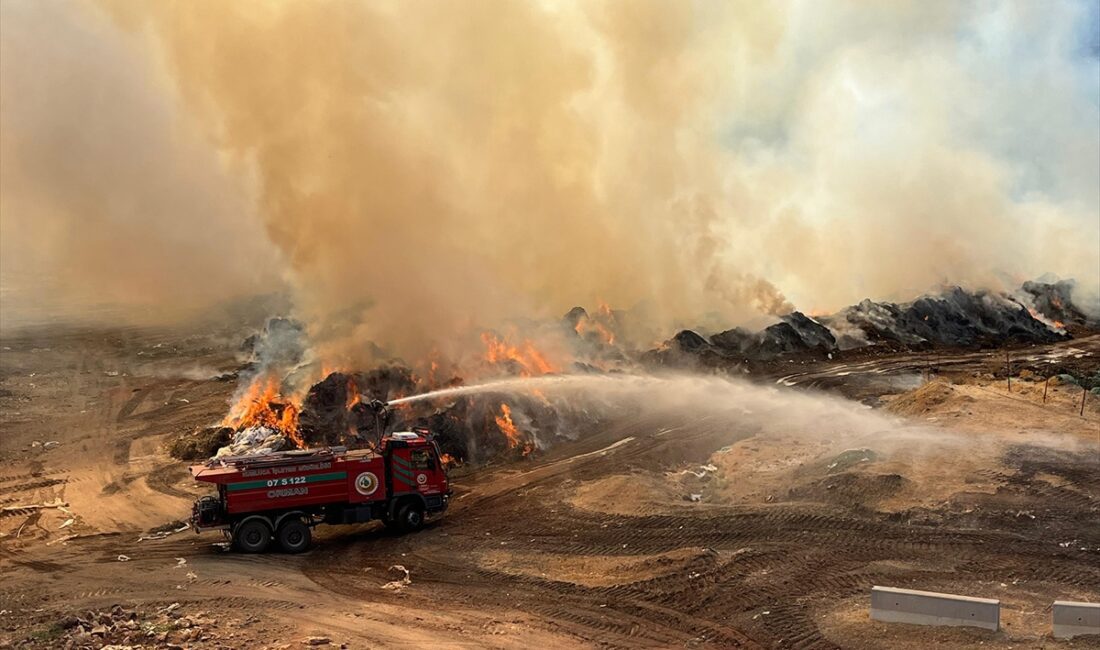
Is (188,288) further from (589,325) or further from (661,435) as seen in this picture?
(661,435)

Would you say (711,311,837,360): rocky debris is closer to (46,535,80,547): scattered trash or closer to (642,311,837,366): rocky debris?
(642,311,837,366): rocky debris

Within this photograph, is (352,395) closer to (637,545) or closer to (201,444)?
(201,444)

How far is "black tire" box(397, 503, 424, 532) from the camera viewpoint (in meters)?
20.5

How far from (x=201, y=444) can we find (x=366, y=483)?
12177 millimetres

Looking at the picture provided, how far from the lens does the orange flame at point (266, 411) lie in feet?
94.4

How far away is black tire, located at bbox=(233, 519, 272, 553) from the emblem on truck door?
228 centimetres

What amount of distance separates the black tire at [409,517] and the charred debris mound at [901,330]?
77.0 feet

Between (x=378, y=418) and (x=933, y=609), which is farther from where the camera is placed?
(x=378, y=418)

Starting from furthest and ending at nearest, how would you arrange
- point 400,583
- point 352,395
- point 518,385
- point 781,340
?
point 781,340, point 518,385, point 352,395, point 400,583

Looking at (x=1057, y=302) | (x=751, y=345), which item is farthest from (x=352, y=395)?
(x=1057, y=302)

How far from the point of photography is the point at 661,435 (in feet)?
97.0

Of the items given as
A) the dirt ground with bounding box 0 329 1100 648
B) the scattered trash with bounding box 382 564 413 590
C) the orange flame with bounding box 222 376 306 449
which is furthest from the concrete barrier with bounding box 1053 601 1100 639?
the orange flame with bounding box 222 376 306 449

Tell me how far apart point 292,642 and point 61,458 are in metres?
20.4

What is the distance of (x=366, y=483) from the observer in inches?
792
